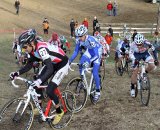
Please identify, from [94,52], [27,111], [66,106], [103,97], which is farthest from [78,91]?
[27,111]

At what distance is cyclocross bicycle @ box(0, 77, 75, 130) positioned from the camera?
25.8 ft

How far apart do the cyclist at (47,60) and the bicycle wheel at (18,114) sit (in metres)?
0.54

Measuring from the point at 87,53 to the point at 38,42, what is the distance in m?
3.88

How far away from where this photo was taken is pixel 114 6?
48031mm

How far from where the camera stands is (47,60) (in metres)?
7.98

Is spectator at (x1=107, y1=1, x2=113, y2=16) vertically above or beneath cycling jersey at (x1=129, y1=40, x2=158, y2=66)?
above

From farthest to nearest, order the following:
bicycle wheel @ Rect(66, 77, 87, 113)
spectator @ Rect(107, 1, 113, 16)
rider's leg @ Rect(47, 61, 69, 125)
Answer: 1. spectator @ Rect(107, 1, 113, 16)
2. bicycle wheel @ Rect(66, 77, 87, 113)
3. rider's leg @ Rect(47, 61, 69, 125)

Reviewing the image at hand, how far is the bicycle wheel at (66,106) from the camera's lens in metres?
9.36

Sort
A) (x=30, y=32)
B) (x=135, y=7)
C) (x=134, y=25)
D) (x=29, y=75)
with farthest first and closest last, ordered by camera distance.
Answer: (x=135, y=7), (x=134, y=25), (x=29, y=75), (x=30, y=32)

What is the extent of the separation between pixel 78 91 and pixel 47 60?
111 inches

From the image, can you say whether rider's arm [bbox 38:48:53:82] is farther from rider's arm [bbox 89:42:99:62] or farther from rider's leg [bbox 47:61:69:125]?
rider's arm [bbox 89:42:99:62]

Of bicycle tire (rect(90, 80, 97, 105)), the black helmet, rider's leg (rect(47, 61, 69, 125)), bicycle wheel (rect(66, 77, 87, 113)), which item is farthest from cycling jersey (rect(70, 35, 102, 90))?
the black helmet

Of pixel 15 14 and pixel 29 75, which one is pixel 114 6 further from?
pixel 29 75

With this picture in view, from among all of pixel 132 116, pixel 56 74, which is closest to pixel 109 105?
pixel 132 116
